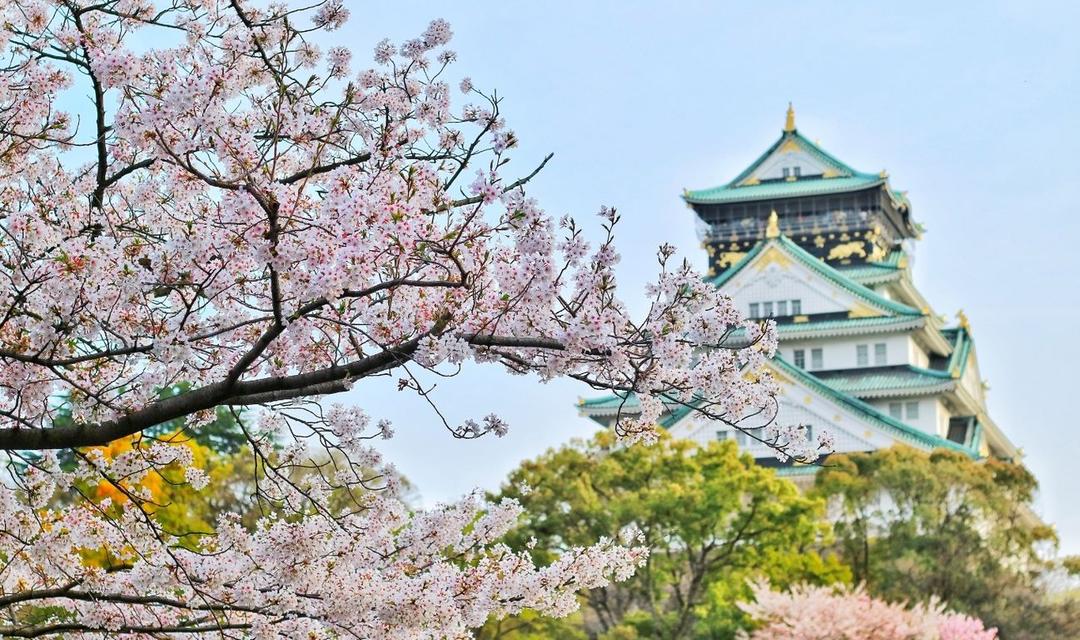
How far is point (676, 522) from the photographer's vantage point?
81.6 ft

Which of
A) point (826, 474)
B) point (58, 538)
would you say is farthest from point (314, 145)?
point (826, 474)

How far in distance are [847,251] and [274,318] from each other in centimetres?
4465

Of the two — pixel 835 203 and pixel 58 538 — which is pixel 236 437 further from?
pixel 58 538

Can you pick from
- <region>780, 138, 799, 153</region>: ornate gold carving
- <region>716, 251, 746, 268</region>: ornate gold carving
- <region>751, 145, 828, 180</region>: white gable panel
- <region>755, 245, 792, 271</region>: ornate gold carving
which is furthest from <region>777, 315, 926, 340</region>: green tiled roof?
<region>780, 138, 799, 153</region>: ornate gold carving

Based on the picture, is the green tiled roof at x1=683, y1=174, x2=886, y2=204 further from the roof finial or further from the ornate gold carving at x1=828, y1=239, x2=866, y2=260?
the roof finial

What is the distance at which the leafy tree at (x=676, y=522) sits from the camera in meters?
24.5

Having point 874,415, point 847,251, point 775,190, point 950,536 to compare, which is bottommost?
point 950,536

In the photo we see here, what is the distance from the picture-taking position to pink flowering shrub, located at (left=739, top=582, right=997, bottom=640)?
21906mm

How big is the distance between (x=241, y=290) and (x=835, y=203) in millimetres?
44759

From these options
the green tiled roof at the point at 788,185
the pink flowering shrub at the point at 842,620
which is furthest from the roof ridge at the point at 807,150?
the pink flowering shrub at the point at 842,620

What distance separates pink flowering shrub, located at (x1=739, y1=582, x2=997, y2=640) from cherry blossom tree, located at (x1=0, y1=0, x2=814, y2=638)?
15.0 meters

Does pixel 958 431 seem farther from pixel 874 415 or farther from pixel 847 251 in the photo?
pixel 874 415

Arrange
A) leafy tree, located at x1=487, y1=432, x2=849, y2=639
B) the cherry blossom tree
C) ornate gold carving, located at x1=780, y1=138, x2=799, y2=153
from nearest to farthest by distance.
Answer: the cherry blossom tree, leafy tree, located at x1=487, y1=432, x2=849, y2=639, ornate gold carving, located at x1=780, y1=138, x2=799, y2=153

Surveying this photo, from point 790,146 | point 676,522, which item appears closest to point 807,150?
point 790,146
